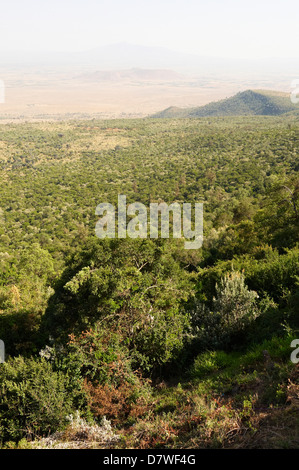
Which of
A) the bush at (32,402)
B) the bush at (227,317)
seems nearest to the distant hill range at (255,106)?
the bush at (227,317)

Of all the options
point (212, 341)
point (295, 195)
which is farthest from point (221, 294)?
point (295, 195)

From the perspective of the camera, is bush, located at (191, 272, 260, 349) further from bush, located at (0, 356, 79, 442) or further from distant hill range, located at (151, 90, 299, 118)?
distant hill range, located at (151, 90, 299, 118)

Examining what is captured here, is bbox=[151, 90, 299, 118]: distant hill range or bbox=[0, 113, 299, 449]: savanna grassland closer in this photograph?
bbox=[0, 113, 299, 449]: savanna grassland

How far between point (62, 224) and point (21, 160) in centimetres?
5009

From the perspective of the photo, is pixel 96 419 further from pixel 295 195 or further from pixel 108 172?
pixel 108 172

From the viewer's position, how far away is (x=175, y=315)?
36.0 ft

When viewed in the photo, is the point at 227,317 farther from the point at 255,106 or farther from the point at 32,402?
the point at 255,106

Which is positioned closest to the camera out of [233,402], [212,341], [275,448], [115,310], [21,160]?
[275,448]

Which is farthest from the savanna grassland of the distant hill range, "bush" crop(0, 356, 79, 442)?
the distant hill range

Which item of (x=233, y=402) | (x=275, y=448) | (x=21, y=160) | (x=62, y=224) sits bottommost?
(x=62, y=224)

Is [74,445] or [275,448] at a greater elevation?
[275,448]

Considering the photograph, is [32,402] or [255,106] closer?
[32,402]

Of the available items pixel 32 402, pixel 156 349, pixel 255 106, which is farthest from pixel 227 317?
pixel 255 106

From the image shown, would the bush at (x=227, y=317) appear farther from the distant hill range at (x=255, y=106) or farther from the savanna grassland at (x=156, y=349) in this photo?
the distant hill range at (x=255, y=106)
